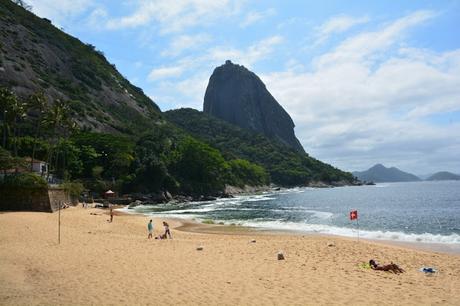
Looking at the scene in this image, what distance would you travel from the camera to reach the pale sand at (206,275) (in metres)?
11.4

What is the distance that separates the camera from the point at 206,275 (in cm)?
1434

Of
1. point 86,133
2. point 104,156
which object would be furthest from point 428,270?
point 86,133

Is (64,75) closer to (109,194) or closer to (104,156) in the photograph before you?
(104,156)

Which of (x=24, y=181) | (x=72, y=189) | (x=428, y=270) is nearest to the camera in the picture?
(x=428, y=270)

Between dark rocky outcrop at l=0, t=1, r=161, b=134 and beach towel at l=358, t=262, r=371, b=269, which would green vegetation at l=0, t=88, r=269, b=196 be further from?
beach towel at l=358, t=262, r=371, b=269

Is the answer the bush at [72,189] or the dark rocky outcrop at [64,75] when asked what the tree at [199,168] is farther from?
the bush at [72,189]

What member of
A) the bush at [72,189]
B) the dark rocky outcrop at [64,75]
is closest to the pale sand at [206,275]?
the bush at [72,189]

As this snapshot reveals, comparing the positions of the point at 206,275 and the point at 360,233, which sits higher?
the point at 206,275

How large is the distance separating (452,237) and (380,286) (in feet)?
66.8

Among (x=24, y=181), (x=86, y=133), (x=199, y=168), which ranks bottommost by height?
(x=24, y=181)

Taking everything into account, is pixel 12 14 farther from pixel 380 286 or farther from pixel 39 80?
pixel 380 286

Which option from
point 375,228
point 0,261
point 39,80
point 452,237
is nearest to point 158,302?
point 0,261

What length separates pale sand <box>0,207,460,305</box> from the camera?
1138cm

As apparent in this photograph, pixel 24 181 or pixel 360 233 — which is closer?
pixel 360 233
